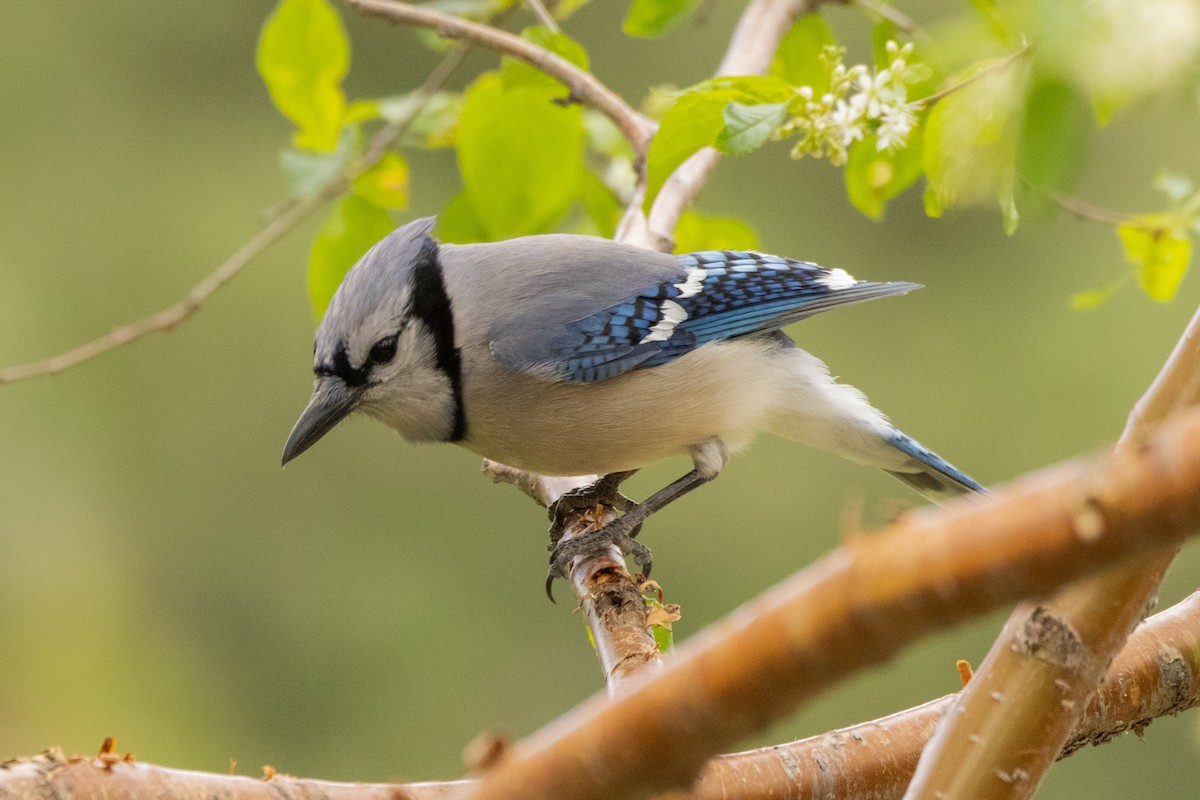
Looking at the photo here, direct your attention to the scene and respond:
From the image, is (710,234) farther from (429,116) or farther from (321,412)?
(321,412)

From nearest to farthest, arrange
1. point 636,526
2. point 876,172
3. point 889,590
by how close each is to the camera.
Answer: point 889,590 → point 876,172 → point 636,526

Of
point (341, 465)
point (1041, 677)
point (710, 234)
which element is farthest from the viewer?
point (341, 465)

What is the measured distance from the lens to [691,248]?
1.85 meters

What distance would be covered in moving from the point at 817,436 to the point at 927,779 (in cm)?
114

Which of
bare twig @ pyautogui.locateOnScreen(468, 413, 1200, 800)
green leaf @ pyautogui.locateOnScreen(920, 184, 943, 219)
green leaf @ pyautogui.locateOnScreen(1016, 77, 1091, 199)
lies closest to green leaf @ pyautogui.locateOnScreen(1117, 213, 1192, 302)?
green leaf @ pyautogui.locateOnScreen(920, 184, 943, 219)

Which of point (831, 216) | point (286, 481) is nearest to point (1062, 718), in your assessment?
point (831, 216)

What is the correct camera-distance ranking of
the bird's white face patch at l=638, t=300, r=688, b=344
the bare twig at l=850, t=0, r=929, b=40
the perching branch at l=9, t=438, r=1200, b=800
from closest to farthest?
1. the perching branch at l=9, t=438, r=1200, b=800
2. the bare twig at l=850, t=0, r=929, b=40
3. the bird's white face patch at l=638, t=300, r=688, b=344

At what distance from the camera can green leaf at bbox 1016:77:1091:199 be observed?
51cm

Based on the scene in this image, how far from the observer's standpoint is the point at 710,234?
183cm

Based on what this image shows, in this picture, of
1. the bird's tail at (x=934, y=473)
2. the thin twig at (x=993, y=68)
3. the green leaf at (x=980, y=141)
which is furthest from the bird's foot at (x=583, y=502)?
the green leaf at (x=980, y=141)

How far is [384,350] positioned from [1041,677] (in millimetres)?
1027

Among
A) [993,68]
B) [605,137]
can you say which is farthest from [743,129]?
[605,137]

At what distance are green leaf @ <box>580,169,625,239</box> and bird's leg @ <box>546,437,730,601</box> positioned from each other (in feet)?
1.30

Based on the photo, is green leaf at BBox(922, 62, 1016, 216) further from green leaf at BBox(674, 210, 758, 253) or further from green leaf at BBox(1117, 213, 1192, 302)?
green leaf at BBox(674, 210, 758, 253)
